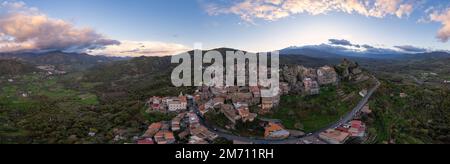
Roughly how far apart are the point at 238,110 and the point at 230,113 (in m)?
1.61

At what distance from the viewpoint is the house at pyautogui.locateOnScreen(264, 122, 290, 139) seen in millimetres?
41344

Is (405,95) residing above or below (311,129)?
above

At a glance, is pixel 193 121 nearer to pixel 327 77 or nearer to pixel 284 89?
pixel 284 89

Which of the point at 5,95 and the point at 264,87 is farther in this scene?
the point at 5,95

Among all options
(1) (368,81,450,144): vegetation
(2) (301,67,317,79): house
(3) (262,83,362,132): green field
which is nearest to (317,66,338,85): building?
(2) (301,67,317,79): house

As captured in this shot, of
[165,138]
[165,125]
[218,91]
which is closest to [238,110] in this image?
[218,91]

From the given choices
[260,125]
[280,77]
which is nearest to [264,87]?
[280,77]

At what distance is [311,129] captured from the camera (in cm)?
4422

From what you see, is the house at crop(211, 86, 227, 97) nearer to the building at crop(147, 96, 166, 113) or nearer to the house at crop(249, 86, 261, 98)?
the house at crop(249, 86, 261, 98)

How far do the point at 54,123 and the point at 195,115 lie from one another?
2424 cm

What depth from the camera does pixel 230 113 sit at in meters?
46.8

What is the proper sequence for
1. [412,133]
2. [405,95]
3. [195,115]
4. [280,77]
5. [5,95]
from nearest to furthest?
[412,133] < [195,115] < [405,95] < [280,77] < [5,95]

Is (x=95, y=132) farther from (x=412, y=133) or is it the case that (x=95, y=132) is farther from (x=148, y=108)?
(x=412, y=133)
